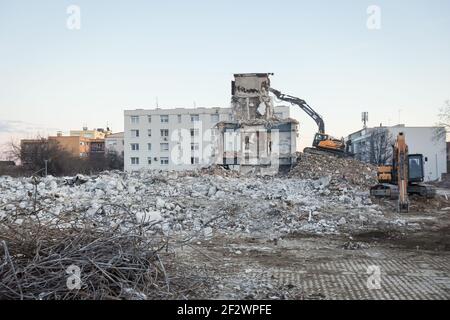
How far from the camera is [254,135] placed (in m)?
31.9

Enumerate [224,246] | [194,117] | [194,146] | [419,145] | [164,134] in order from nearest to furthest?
[224,246]
[419,145]
[194,146]
[164,134]
[194,117]

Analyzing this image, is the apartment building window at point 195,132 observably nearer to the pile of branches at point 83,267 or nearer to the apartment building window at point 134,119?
the apartment building window at point 134,119

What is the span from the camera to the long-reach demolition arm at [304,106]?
34.3 meters

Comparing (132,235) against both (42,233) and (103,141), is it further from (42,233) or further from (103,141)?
(103,141)

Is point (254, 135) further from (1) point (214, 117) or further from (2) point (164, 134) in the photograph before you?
(2) point (164, 134)

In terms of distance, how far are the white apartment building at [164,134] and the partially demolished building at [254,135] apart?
26061mm

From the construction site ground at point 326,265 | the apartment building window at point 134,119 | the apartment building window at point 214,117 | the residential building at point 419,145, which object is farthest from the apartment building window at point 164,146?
the construction site ground at point 326,265

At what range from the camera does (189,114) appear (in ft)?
203

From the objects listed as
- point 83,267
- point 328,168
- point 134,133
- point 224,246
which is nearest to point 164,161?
point 134,133

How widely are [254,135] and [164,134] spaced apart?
102 feet

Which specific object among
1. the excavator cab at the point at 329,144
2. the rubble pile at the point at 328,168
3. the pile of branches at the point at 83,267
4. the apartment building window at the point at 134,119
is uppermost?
the apartment building window at the point at 134,119

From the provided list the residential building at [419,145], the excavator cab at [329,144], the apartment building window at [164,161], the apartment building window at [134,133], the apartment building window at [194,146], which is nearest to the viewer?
the excavator cab at [329,144]
